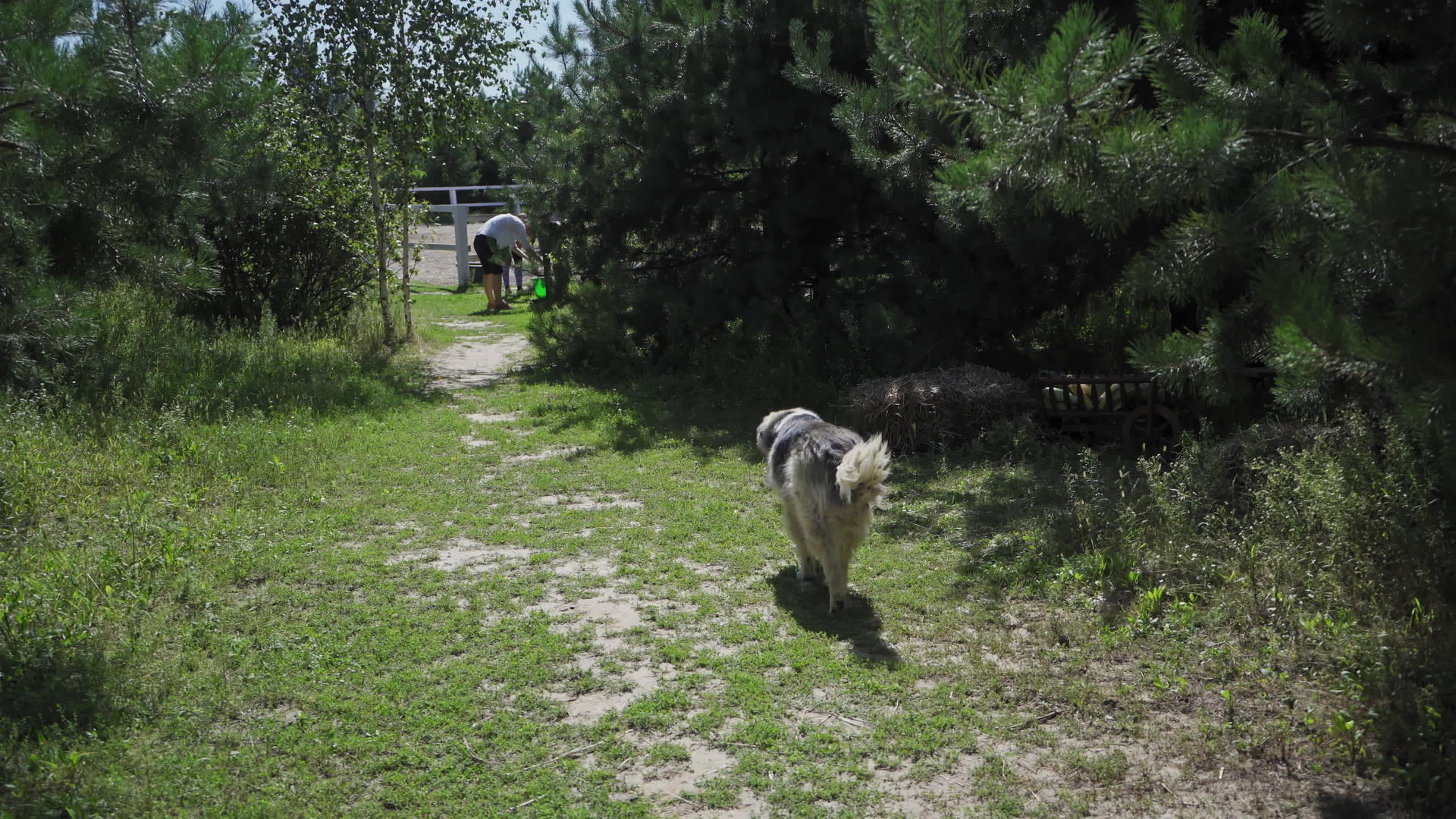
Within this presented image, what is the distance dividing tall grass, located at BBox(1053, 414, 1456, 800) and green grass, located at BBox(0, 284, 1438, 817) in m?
0.06

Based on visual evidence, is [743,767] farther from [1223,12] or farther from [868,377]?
[868,377]

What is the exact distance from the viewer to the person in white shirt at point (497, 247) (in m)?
20.0

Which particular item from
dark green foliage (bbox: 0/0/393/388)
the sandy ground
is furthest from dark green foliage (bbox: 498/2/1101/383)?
the sandy ground

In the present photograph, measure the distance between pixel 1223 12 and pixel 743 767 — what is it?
6191 mm

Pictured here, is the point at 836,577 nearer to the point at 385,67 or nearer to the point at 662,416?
the point at 662,416

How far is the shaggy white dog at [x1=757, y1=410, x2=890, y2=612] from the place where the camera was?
5.43 m

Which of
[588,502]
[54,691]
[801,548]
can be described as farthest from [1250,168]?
[588,502]

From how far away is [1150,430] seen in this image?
8.28 m

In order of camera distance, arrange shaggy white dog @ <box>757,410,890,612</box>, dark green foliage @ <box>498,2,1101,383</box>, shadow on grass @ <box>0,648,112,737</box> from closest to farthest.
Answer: shadow on grass @ <box>0,648,112,737</box>
shaggy white dog @ <box>757,410,890,612</box>
dark green foliage @ <box>498,2,1101,383</box>

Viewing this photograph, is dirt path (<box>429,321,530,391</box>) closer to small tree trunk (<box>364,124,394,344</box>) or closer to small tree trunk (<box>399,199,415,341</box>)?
small tree trunk (<box>399,199,415,341</box>)

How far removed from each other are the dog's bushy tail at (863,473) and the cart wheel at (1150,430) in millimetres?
3637

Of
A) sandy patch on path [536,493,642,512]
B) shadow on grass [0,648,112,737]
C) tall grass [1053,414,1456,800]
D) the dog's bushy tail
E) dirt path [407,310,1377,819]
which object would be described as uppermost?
the dog's bushy tail

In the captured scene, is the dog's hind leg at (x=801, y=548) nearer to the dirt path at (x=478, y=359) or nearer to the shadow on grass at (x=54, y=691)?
the shadow on grass at (x=54, y=691)

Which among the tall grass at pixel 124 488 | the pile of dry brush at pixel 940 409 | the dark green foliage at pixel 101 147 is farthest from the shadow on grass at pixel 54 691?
the pile of dry brush at pixel 940 409
